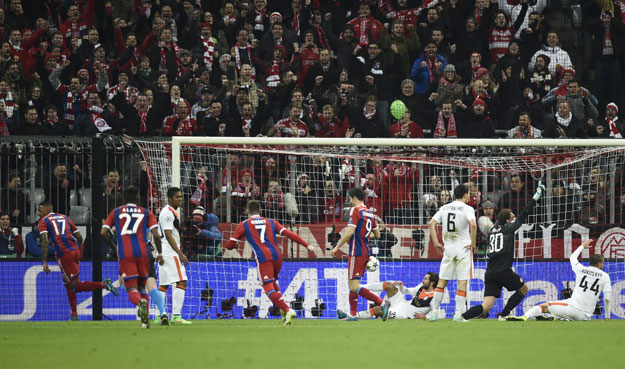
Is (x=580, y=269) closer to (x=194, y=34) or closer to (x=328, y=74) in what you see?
(x=328, y=74)

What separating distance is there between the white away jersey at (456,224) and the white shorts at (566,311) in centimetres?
196

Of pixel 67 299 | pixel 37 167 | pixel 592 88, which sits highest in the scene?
pixel 592 88

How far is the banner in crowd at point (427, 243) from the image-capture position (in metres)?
16.9

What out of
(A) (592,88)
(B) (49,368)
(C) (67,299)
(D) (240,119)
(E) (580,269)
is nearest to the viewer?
(B) (49,368)

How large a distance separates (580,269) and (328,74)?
709 centimetres

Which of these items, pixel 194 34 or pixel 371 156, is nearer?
pixel 371 156

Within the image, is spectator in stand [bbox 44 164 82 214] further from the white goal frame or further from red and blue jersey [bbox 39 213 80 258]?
the white goal frame

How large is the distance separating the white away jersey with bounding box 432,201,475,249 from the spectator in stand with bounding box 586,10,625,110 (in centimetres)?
738

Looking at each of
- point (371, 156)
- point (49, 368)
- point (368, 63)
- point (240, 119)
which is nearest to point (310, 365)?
point (49, 368)

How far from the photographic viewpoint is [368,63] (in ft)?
66.2

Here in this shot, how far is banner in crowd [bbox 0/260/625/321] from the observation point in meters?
16.4

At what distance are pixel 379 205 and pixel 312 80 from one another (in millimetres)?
3702

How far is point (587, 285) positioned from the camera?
14.9m

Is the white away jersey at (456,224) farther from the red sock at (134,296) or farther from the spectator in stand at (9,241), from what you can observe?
the spectator in stand at (9,241)
